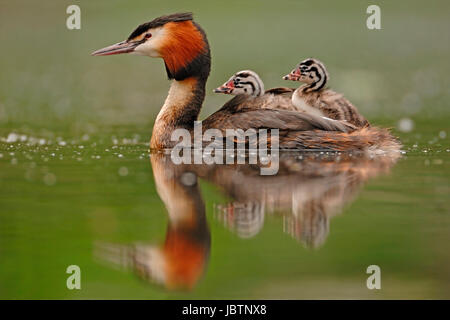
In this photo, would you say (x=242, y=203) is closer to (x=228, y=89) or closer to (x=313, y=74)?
(x=228, y=89)

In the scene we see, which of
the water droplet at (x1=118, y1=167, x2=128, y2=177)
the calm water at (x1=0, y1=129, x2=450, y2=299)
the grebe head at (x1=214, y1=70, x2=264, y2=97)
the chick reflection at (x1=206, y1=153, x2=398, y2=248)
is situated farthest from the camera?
the grebe head at (x1=214, y1=70, x2=264, y2=97)

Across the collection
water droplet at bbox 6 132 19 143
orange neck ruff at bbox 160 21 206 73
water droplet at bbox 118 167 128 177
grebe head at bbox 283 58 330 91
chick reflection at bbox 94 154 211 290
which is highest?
orange neck ruff at bbox 160 21 206 73

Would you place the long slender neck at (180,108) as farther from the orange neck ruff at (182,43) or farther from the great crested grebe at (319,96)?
the great crested grebe at (319,96)

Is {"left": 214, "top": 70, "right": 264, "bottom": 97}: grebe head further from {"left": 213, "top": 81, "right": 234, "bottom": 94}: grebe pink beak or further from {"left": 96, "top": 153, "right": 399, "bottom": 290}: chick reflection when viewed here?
{"left": 96, "top": 153, "right": 399, "bottom": 290}: chick reflection

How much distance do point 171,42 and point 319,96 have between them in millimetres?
1576

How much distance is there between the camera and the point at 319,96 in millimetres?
8797

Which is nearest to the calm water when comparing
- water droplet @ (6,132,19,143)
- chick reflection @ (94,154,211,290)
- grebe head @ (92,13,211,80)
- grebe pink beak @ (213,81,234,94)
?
chick reflection @ (94,154,211,290)

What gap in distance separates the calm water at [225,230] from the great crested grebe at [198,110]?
0.73 meters

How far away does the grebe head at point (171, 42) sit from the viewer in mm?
8664

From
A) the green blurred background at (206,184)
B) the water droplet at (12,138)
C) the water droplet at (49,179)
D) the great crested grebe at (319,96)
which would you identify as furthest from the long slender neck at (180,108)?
the water droplet at (49,179)

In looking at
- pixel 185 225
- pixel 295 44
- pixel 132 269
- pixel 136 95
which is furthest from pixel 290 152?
pixel 295 44

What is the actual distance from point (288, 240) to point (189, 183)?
1.71 meters

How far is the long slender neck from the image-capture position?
8766mm

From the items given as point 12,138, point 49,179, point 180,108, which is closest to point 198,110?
point 180,108
